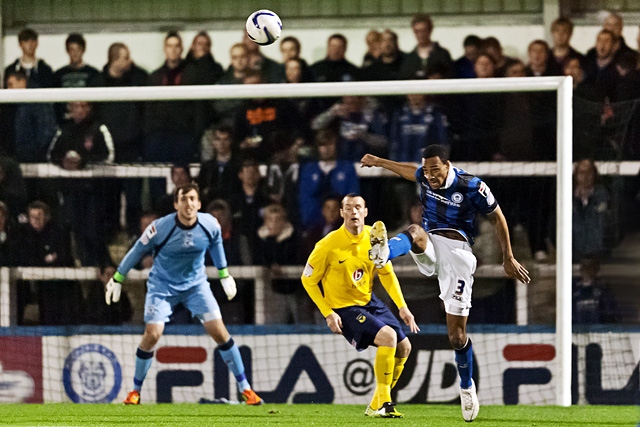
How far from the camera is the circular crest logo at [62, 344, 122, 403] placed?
1052cm

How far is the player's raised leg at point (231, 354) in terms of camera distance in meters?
10.3

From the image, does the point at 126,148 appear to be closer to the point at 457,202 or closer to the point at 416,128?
the point at 416,128

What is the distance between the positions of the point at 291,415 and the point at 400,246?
1.80m

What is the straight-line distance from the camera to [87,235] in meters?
10.6

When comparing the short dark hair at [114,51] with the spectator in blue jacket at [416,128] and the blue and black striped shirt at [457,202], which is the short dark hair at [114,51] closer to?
the spectator in blue jacket at [416,128]

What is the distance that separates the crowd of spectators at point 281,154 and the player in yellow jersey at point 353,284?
0.84 m

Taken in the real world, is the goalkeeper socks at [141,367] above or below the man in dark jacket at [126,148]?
below

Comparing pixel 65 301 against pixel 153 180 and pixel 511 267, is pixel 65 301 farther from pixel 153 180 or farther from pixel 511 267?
pixel 511 267

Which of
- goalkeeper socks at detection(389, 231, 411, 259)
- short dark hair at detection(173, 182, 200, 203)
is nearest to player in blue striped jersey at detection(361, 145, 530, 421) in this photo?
goalkeeper socks at detection(389, 231, 411, 259)

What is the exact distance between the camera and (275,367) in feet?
34.5

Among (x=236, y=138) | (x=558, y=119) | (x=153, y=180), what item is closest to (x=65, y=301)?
(x=153, y=180)

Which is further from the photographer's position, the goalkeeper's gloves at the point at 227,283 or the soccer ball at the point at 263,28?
the goalkeeper's gloves at the point at 227,283

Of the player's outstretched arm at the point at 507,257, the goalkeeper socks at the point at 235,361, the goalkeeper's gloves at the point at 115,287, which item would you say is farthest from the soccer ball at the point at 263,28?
the goalkeeper socks at the point at 235,361

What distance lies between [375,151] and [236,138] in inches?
49.4
